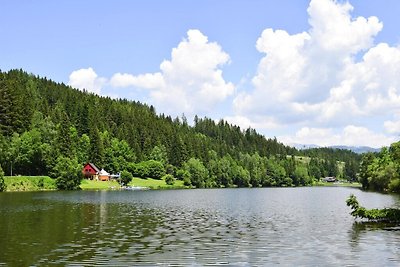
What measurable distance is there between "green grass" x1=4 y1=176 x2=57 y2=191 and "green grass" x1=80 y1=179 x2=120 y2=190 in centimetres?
1483

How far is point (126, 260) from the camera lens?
33.6 meters

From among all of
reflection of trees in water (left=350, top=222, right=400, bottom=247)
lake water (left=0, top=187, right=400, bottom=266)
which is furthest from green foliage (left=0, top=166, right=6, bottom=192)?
reflection of trees in water (left=350, top=222, right=400, bottom=247)

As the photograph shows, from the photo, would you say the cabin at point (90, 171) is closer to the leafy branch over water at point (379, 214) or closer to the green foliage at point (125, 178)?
the green foliage at point (125, 178)

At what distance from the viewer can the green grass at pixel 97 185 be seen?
6727 inches

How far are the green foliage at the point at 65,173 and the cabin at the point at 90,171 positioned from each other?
31486 millimetres

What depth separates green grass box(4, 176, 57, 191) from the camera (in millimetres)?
144500

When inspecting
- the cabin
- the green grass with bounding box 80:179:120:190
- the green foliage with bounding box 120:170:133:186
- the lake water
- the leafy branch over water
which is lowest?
the lake water

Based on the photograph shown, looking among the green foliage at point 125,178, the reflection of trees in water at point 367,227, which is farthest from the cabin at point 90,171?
the reflection of trees in water at point 367,227

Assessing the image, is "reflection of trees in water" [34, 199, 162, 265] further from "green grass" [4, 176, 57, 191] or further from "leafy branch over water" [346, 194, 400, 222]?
"green grass" [4, 176, 57, 191]

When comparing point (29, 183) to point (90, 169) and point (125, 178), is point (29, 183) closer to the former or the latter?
point (90, 169)

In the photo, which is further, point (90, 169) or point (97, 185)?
point (90, 169)

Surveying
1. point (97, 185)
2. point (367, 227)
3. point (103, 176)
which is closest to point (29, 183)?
point (97, 185)

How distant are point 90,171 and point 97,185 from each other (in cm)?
2099

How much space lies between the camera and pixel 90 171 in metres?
196
